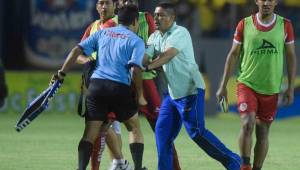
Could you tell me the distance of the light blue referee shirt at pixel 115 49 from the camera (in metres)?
12.2

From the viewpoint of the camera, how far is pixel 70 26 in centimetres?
2803

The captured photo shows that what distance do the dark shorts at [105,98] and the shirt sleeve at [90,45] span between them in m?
0.35

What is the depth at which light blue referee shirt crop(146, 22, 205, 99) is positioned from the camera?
501 inches

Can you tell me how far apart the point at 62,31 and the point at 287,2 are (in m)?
5.83

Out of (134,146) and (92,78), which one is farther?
(134,146)

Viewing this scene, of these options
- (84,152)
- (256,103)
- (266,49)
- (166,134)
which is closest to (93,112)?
(84,152)

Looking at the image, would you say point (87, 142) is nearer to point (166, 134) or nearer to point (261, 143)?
point (166, 134)

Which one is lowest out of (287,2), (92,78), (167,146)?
(287,2)

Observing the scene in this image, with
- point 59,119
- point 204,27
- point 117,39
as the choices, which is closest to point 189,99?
point 117,39

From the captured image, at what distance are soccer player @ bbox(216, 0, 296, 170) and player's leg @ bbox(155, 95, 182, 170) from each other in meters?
0.74

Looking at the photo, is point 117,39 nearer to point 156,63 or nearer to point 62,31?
point 156,63

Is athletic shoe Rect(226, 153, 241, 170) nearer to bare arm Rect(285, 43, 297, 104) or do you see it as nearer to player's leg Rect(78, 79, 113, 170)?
bare arm Rect(285, 43, 297, 104)

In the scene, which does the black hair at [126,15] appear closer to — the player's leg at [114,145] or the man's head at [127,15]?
the man's head at [127,15]

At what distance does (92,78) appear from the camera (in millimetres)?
12430
